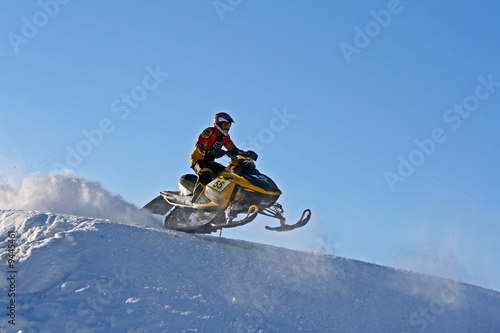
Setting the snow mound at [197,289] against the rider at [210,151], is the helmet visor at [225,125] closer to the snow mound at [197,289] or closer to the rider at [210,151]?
the rider at [210,151]

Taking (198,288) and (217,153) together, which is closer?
(198,288)

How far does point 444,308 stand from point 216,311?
380 cm

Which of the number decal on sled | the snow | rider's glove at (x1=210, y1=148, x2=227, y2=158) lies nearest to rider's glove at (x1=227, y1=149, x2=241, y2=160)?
rider's glove at (x1=210, y1=148, x2=227, y2=158)

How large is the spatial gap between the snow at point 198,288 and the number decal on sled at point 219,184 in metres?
1.04

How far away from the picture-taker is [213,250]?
8.26m

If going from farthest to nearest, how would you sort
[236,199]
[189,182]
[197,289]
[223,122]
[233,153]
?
[189,182] → [223,122] → [233,153] → [236,199] → [197,289]

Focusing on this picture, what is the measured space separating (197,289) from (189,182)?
4514 mm

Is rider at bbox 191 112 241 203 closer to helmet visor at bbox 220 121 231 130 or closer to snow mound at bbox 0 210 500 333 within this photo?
helmet visor at bbox 220 121 231 130

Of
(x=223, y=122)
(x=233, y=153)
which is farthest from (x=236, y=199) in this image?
(x=223, y=122)

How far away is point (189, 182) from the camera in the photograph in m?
10.8

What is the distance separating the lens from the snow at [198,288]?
5680 millimetres

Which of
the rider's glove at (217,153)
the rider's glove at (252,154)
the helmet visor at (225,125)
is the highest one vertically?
the helmet visor at (225,125)

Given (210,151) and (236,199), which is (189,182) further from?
(236,199)

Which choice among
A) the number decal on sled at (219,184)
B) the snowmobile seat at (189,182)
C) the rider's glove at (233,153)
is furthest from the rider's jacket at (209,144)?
the number decal on sled at (219,184)
